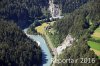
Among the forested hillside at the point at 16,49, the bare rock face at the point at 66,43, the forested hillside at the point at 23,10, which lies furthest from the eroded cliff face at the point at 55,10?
the forested hillside at the point at 16,49

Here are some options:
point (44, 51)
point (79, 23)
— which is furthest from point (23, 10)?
point (44, 51)

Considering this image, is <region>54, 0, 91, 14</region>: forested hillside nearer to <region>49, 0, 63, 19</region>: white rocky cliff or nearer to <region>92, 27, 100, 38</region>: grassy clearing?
<region>49, 0, 63, 19</region>: white rocky cliff

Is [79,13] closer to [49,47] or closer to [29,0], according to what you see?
[49,47]

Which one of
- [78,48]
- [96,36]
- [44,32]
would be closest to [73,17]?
[44,32]

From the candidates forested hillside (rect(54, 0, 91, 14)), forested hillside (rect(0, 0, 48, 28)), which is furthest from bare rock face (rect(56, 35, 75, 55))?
forested hillside (rect(54, 0, 91, 14))

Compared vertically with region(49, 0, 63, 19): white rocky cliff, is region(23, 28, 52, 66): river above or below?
below

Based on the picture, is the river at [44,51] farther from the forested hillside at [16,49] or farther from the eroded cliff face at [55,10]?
the eroded cliff face at [55,10]
